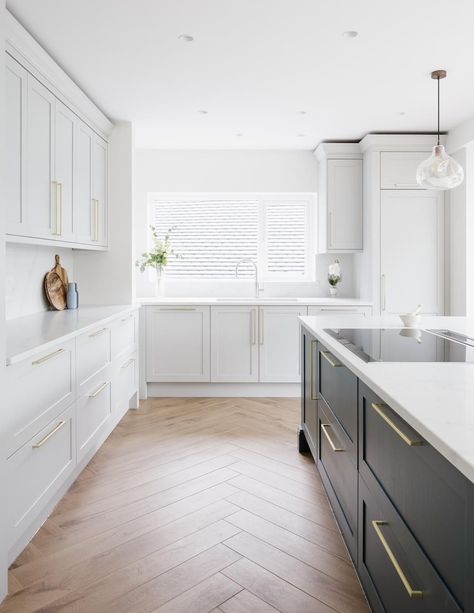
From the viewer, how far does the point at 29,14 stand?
2.42m

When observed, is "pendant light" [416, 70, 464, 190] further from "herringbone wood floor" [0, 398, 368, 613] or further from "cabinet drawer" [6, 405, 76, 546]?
"cabinet drawer" [6, 405, 76, 546]

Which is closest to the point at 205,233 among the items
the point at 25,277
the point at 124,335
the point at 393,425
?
the point at 124,335

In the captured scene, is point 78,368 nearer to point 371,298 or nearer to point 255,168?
point 371,298

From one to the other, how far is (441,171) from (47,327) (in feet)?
7.20

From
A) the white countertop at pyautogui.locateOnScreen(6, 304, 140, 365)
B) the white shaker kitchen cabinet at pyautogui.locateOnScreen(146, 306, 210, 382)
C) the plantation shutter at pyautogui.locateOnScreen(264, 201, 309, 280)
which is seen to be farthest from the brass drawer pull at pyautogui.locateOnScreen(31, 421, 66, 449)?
the plantation shutter at pyautogui.locateOnScreen(264, 201, 309, 280)

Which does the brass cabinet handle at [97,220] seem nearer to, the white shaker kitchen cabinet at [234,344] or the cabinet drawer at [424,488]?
the white shaker kitchen cabinet at [234,344]

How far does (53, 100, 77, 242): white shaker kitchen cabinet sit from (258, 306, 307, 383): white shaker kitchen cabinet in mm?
1909

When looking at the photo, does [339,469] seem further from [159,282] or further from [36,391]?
[159,282]

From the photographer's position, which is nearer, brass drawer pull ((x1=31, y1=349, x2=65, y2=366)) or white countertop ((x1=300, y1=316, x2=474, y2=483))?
white countertop ((x1=300, y1=316, x2=474, y2=483))

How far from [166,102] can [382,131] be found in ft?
6.41

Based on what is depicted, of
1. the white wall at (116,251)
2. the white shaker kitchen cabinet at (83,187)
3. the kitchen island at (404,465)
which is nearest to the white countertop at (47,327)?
the white wall at (116,251)

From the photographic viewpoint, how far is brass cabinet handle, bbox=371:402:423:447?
3.52 ft

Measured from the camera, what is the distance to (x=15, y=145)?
7.98 ft

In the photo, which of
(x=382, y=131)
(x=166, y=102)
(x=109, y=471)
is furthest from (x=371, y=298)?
(x=109, y=471)
